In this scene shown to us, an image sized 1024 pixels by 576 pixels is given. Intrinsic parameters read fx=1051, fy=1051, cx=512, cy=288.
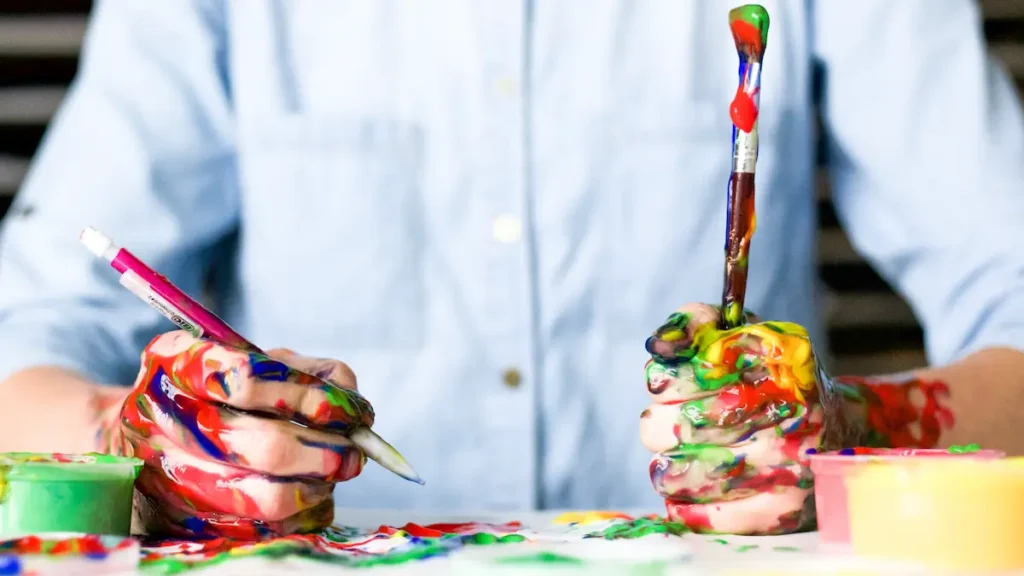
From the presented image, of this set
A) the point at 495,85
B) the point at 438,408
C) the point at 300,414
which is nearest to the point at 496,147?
the point at 495,85

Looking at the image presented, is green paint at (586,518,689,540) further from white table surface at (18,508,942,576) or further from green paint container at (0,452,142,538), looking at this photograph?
green paint container at (0,452,142,538)

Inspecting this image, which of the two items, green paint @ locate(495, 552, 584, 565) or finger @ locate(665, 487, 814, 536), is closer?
green paint @ locate(495, 552, 584, 565)

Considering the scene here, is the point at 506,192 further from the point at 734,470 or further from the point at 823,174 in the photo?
the point at 823,174

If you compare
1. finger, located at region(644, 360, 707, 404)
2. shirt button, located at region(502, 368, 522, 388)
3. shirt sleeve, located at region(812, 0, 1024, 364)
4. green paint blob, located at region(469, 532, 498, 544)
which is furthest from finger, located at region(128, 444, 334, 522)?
shirt sleeve, located at region(812, 0, 1024, 364)

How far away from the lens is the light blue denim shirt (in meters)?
1.23

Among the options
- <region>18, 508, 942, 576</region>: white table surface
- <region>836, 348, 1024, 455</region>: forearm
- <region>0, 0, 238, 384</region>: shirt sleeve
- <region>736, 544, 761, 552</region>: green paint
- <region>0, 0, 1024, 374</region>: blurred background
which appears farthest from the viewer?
<region>0, 0, 1024, 374</region>: blurred background

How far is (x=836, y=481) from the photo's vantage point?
0.67 meters

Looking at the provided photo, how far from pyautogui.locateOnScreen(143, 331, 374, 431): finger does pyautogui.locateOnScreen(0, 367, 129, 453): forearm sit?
0.65 ft

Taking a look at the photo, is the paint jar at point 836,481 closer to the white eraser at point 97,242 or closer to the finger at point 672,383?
the finger at point 672,383

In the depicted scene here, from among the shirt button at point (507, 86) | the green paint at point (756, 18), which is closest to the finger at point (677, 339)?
the green paint at point (756, 18)

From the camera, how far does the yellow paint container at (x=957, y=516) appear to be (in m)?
0.59

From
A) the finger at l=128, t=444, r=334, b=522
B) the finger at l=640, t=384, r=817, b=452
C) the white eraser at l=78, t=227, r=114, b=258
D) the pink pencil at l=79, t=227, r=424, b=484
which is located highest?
the white eraser at l=78, t=227, r=114, b=258

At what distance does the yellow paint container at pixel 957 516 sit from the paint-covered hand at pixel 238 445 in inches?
14.4

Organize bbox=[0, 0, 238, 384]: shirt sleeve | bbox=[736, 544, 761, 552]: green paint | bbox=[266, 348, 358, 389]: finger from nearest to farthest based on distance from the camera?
1. bbox=[736, 544, 761, 552]: green paint
2. bbox=[266, 348, 358, 389]: finger
3. bbox=[0, 0, 238, 384]: shirt sleeve
